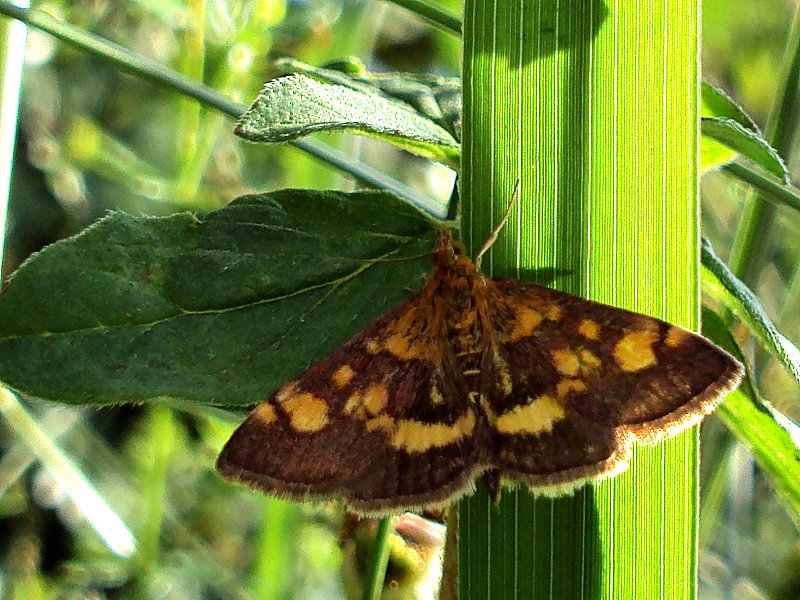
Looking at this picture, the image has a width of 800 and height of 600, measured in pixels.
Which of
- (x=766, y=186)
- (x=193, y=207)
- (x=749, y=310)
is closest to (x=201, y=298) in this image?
(x=749, y=310)

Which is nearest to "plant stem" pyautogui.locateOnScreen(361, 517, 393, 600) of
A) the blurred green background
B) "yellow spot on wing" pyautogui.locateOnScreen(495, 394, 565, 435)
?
"yellow spot on wing" pyautogui.locateOnScreen(495, 394, 565, 435)

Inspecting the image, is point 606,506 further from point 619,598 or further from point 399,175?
point 399,175

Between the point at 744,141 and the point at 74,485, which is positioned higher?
the point at 744,141

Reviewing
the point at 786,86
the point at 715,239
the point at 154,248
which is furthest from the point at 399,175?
the point at 154,248

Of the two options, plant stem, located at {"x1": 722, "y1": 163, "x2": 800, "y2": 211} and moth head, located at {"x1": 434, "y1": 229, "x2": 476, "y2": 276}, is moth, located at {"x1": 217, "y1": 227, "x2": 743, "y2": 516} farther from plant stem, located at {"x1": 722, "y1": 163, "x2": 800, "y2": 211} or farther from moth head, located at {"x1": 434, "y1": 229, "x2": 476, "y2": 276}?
plant stem, located at {"x1": 722, "y1": 163, "x2": 800, "y2": 211}

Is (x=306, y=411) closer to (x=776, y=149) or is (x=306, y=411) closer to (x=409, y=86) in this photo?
(x=409, y=86)

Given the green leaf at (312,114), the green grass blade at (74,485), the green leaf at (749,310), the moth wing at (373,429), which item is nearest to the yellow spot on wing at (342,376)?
the moth wing at (373,429)

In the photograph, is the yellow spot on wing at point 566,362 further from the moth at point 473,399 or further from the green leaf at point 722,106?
the green leaf at point 722,106
